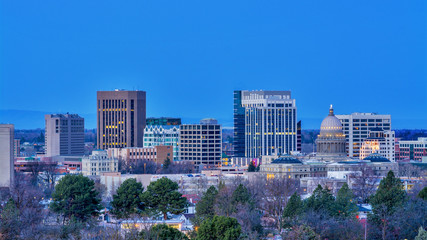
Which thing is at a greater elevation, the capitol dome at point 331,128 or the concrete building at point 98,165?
the capitol dome at point 331,128

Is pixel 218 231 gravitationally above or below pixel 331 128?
A: below

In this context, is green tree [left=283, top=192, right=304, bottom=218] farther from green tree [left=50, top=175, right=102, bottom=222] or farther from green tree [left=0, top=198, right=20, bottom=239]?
green tree [left=0, top=198, right=20, bottom=239]

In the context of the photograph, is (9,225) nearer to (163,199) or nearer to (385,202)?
(163,199)

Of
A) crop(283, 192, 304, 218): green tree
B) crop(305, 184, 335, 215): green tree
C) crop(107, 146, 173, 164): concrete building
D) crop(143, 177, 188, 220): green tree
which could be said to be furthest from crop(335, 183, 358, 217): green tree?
crop(107, 146, 173, 164): concrete building

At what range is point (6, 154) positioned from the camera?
117750mm

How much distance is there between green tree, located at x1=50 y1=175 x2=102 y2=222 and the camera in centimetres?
9181

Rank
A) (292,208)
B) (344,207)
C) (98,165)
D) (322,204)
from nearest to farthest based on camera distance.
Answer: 1. (292,208)
2. (322,204)
3. (344,207)
4. (98,165)

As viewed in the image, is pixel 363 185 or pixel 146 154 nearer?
pixel 363 185

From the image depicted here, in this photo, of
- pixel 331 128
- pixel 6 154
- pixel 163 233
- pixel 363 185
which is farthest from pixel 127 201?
pixel 331 128

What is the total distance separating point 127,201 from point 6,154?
2715 cm

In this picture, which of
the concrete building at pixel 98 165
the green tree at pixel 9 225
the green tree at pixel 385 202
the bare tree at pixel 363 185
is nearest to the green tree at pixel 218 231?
the green tree at pixel 9 225

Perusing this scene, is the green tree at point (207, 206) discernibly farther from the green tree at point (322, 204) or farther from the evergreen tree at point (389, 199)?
the evergreen tree at point (389, 199)

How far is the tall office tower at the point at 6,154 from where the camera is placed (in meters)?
117

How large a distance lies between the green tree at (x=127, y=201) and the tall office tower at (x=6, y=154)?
76.8ft
